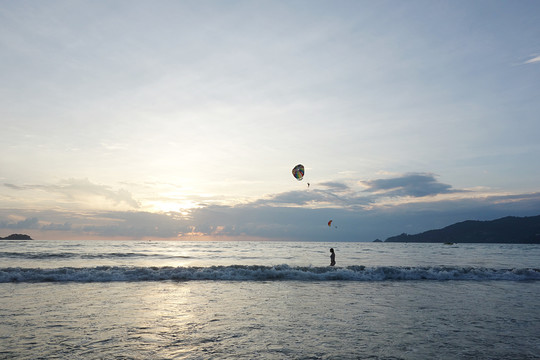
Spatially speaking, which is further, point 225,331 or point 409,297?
point 409,297

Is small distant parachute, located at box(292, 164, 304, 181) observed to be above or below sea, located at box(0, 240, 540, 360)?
above

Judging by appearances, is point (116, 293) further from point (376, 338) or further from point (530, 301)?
point (530, 301)

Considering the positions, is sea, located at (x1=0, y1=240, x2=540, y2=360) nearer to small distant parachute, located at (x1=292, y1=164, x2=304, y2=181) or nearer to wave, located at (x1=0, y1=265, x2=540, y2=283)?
wave, located at (x1=0, y1=265, x2=540, y2=283)

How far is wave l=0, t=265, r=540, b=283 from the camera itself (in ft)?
82.3

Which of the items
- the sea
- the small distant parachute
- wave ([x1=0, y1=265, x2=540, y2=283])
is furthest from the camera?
the small distant parachute

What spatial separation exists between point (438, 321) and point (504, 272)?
24.0m

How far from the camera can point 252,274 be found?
2769cm

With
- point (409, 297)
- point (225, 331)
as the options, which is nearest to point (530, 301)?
point (409, 297)

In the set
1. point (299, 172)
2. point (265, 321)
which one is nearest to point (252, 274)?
point (299, 172)

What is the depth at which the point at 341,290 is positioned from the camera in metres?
20.3

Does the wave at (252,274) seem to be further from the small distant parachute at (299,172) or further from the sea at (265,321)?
the small distant parachute at (299,172)

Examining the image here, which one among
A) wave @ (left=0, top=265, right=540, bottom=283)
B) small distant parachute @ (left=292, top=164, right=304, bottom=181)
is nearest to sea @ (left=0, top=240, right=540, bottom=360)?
wave @ (left=0, top=265, right=540, bottom=283)

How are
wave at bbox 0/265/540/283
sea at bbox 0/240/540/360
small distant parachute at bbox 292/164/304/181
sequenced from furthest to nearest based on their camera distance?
small distant parachute at bbox 292/164/304/181 → wave at bbox 0/265/540/283 → sea at bbox 0/240/540/360

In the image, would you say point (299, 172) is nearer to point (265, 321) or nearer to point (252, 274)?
point (252, 274)
